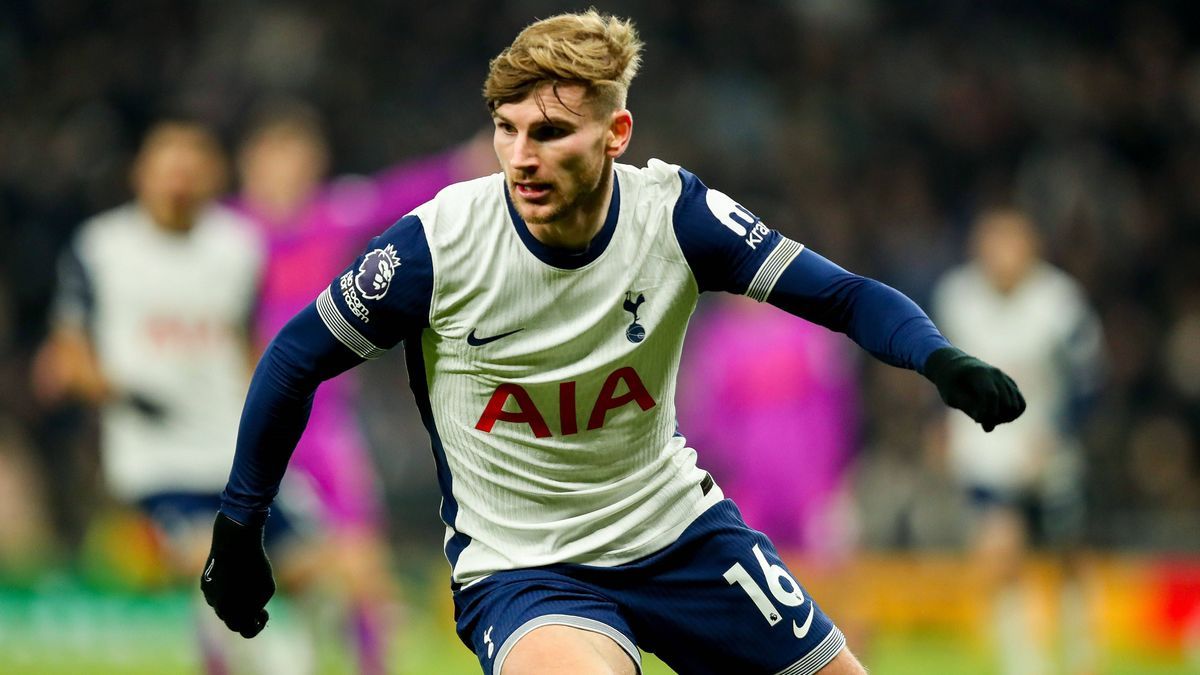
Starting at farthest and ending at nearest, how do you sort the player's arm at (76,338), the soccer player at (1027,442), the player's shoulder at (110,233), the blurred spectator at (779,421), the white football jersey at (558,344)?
the soccer player at (1027,442) → the blurred spectator at (779,421) → the player's shoulder at (110,233) → the player's arm at (76,338) → the white football jersey at (558,344)

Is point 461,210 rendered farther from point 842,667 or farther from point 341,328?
point 842,667

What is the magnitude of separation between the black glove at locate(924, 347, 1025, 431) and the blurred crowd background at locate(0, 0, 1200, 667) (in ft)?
28.0

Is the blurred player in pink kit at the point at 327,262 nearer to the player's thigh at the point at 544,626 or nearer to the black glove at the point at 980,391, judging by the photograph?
the player's thigh at the point at 544,626

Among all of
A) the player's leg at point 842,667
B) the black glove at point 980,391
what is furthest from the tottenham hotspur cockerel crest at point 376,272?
the player's leg at point 842,667

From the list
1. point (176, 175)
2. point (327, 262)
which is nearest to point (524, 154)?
point (176, 175)

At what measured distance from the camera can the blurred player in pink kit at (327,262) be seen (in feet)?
25.1

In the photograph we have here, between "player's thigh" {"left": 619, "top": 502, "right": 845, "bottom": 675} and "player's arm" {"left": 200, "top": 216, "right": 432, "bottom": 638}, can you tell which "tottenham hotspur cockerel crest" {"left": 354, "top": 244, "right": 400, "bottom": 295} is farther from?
"player's thigh" {"left": 619, "top": 502, "right": 845, "bottom": 675}

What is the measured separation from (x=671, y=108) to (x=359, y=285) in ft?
36.3

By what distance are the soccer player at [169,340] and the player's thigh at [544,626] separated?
3578 mm

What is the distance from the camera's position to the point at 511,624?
3.75 m

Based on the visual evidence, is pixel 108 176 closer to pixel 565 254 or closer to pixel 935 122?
pixel 935 122

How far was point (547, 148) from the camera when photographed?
3.72 m

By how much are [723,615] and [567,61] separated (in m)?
1.31

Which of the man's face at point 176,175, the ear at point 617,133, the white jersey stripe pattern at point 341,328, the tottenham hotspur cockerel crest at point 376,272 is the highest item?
the ear at point 617,133
